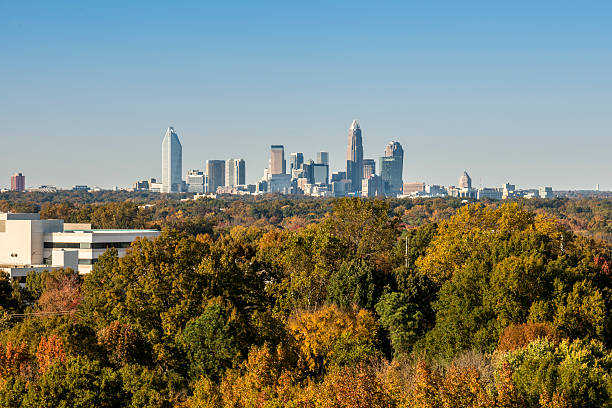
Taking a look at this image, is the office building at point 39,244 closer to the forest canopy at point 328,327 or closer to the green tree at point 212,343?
the forest canopy at point 328,327

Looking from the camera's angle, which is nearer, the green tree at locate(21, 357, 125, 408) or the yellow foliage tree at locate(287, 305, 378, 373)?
the green tree at locate(21, 357, 125, 408)

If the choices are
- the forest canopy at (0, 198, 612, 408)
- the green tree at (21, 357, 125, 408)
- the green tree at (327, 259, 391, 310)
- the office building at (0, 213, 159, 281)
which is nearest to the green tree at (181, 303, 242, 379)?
the forest canopy at (0, 198, 612, 408)

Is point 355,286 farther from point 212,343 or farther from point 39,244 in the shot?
point 39,244

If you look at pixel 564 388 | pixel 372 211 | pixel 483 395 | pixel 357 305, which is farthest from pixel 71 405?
pixel 372 211

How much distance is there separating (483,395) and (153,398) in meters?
13.2

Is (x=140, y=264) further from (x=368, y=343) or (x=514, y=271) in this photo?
(x=514, y=271)

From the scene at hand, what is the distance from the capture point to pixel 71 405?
97.3ft

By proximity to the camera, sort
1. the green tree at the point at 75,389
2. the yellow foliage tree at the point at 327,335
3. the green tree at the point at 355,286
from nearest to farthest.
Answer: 1. the green tree at the point at 75,389
2. the yellow foliage tree at the point at 327,335
3. the green tree at the point at 355,286

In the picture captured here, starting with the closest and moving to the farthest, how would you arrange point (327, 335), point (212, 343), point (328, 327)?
point (212, 343), point (327, 335), point (328, 327)

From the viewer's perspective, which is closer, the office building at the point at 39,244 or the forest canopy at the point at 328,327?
the forest canopy at the point at 328,327

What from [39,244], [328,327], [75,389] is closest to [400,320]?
[328,327]

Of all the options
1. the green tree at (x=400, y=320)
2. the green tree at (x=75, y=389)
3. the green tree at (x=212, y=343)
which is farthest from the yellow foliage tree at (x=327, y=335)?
the green tree at (x=75, y=389)

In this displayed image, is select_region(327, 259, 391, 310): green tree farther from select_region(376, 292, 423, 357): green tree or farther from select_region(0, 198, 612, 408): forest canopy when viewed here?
select_region(376, 292, 423, 357): green tree

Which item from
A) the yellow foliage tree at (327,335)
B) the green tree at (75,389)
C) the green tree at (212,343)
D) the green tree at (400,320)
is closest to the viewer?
the green tree at (75,389)
